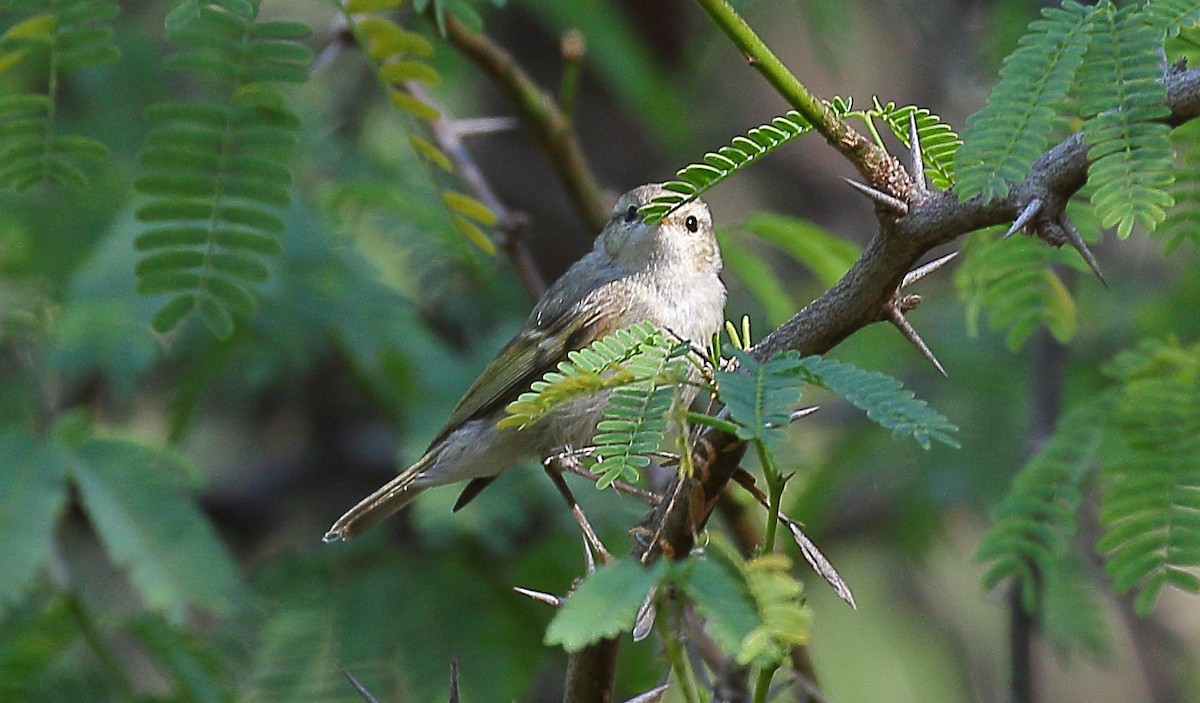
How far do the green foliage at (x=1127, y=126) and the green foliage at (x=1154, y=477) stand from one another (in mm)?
981

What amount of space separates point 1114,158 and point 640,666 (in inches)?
111

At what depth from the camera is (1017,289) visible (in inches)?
133

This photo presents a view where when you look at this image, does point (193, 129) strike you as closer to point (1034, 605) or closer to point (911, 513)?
point (1034, 605)

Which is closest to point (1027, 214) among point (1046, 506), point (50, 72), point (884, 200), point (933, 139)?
point (884, 200)

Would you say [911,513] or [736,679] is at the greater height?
[736,679]

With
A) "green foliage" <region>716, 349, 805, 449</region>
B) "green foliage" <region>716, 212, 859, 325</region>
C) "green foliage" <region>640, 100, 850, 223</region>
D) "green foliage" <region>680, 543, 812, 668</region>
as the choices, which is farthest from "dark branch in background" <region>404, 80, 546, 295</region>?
"green foliage" <region>680, 543, 812, 668</region>

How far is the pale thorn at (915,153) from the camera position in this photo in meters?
1.93

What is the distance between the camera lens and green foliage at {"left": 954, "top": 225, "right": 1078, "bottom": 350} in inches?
130

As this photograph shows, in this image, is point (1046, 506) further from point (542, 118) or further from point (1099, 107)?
point (542, 118)

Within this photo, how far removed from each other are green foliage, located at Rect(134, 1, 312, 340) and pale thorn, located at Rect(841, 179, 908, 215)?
1635 mm

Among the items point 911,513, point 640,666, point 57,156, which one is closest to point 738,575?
point 57,156

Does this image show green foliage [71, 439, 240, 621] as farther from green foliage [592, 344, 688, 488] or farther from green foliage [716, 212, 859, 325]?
green foliage [592, 344, 688, 488]

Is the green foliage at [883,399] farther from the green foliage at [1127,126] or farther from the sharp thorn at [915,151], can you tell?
the green foliage at [1127,126]

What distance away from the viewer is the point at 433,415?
4.52m
